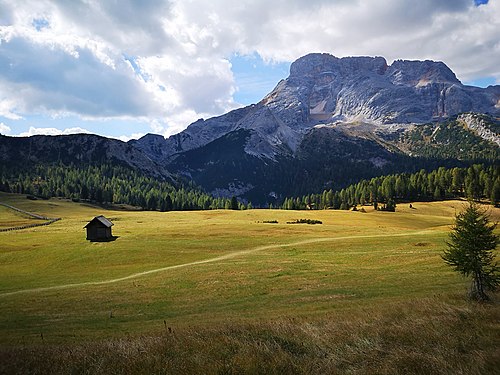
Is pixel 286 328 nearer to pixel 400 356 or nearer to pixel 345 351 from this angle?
pixel 345 351

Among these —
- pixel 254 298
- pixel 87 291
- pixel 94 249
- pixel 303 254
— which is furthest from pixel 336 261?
pixel 94 249

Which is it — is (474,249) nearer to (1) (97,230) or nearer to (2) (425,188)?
(1) (97,230)

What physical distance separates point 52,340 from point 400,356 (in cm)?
1847

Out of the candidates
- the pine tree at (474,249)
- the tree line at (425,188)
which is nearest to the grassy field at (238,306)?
the pine tree at (474,249)

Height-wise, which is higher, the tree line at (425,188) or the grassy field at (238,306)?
the tree line at (425,188)

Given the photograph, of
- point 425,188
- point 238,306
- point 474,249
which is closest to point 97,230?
point 238,306

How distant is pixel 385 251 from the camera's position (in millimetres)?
46312

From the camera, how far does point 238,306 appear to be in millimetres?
26766

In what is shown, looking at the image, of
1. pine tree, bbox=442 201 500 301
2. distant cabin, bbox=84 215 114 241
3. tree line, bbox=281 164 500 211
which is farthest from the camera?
tree line, bbox=281 164 500 211

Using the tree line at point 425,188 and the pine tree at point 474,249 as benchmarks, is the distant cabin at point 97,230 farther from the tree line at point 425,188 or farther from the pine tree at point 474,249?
the tree line at point 425,188

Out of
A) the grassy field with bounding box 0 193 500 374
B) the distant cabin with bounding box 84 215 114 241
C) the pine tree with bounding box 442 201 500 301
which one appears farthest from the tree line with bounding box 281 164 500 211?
the pine tree with bounding box 442 201 500 301

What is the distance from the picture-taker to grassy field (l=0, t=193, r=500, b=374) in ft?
33.9

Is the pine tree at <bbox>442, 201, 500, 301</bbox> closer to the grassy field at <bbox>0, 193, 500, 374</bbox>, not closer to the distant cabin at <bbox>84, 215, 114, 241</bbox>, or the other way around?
the grassy field at <bbox>0, 193, 500, 374</bbox>

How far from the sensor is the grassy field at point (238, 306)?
10344 mm
